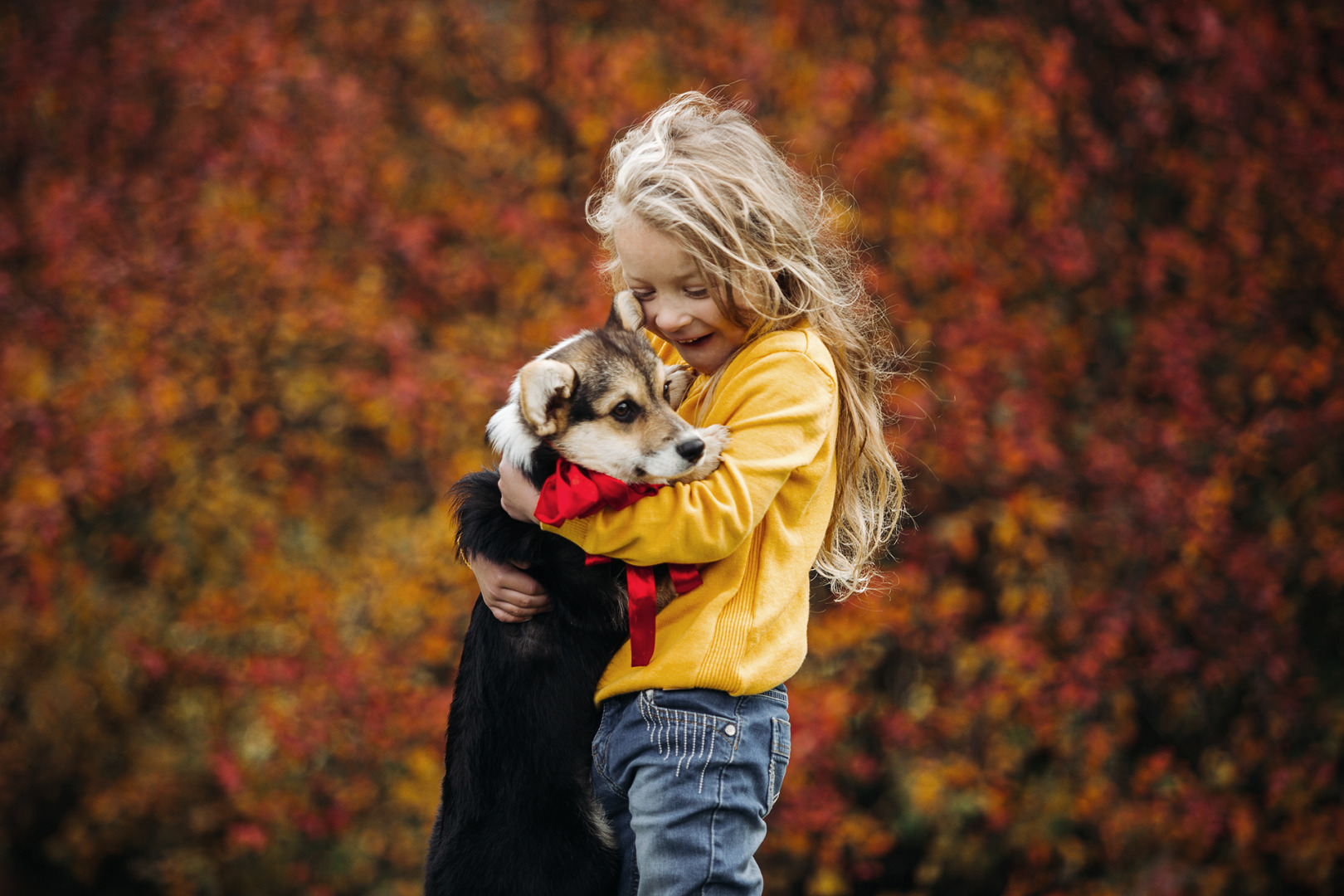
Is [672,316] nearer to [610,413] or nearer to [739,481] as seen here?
[610,413]

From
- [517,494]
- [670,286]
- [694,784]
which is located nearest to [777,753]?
[694,784]

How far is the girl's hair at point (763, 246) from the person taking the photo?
8.74 ft

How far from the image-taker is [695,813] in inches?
97.7

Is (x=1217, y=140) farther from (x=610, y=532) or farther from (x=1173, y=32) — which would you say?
(x=610, y=532)

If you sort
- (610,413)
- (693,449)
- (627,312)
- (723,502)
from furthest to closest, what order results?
(627,312) < (610,413) < (693,449) < (723,502)

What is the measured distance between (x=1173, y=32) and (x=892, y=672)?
15.5 ft

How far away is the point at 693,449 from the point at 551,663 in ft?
2.40

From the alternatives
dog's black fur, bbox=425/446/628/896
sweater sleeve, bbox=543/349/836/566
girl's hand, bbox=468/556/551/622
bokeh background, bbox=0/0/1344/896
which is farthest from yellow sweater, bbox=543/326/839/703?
bokeh background, bbox=0/0/1344/896

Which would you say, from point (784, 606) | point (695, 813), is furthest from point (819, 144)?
point (695, 813)

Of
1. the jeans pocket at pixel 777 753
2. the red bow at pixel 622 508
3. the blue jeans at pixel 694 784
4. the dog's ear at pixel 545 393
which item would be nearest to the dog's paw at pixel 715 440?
the red bow at pixel 622 508

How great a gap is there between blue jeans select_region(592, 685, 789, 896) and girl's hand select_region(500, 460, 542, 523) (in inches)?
22.7

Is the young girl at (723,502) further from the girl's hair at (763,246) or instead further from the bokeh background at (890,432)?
the bokeh background at (890,432)

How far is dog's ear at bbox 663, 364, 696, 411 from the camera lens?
307 centimetres

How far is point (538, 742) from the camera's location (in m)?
2.74
